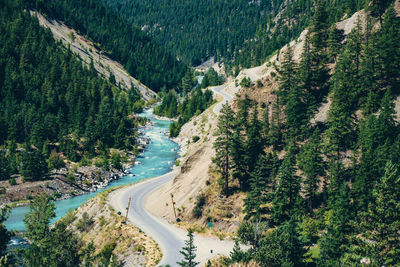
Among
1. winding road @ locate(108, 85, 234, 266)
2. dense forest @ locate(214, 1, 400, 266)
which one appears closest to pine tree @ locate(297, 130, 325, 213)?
dense forest @ locate(214, 1, 400, 266)

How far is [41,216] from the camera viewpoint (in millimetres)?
52438

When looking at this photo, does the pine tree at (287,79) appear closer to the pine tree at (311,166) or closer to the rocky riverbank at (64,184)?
the pine tree at (311,166)

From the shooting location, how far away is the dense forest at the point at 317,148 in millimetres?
50156

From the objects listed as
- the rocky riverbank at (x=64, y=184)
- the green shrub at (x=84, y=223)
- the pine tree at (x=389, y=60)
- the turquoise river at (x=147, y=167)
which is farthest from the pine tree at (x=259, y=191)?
the rocky riverbank at (x=64, y=184)

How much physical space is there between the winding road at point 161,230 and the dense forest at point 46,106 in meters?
34.1

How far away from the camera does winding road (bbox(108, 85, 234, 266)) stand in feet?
168

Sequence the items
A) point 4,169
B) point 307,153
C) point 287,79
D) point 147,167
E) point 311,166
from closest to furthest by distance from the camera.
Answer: point 311,166, point 307,153, point 287,79, point 4,169, point 147,167

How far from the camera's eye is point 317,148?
62000 mm

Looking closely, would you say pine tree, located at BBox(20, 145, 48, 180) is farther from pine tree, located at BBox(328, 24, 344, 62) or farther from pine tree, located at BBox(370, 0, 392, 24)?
pine tree, located at BBox(370, 0, 392, 24)

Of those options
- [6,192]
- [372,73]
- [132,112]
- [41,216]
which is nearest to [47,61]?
[132,112]

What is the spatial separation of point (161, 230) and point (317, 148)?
29.1 meters

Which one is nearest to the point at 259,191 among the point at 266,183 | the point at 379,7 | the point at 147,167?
the point at 266,183

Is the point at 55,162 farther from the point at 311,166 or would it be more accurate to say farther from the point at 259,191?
the point at 311,166

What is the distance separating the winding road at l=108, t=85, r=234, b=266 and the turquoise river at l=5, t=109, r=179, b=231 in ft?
54.8
